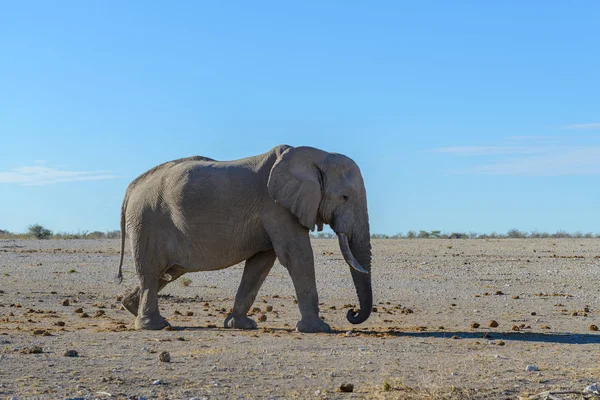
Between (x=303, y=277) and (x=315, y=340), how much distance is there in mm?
1671

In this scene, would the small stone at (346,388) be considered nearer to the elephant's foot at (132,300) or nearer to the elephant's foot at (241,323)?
the elephant's foot at (241,323)

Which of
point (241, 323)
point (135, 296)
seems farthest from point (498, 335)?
point (135, 296)

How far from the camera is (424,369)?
11414 millimetres

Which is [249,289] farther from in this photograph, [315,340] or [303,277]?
[315,340]

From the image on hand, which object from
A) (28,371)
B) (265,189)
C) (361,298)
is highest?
(265,189)

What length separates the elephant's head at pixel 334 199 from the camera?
15266 millimetres

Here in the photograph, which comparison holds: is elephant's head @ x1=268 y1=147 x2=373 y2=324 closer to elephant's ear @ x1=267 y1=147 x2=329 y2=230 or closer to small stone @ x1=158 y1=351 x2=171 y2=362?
elephant's ear @ x1=267 y1=147 x2=329 y2=230

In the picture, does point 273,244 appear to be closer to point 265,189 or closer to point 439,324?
point 265,189

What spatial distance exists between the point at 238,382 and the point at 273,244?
5.21 m

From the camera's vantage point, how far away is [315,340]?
14000 mm

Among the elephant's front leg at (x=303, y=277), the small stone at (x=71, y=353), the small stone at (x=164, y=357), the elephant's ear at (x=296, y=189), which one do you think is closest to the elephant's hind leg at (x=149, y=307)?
the elephant's front leg at (x=303, y=277)

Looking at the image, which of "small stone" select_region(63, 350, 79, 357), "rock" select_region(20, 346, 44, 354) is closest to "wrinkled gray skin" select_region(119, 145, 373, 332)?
"rock" select_region(20, 346, 44, 354)

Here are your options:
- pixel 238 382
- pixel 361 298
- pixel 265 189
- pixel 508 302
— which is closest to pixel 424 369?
pixel 238 382

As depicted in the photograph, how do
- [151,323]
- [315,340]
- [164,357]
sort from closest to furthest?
[164,357] < [315,340] < [151,323]
